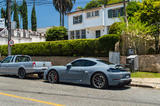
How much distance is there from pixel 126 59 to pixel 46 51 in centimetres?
895

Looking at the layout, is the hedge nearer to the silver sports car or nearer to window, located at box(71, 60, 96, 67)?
window, located at box(71, 60, 96, 67)

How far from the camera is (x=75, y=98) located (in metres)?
6.33

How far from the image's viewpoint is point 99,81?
8062mm

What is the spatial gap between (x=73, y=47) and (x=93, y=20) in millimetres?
14778

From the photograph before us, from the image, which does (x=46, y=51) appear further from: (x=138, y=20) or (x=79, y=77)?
(x=79, y=77)

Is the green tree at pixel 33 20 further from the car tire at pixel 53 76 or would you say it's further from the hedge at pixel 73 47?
the car tire at pixel 53 76

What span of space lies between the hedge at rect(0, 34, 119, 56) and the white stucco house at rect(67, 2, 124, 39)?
1255cm

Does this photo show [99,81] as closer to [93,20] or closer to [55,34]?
[93,20]

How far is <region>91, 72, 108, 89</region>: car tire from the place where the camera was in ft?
25.8

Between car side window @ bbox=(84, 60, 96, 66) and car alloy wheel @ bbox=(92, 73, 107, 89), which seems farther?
car side window @ bbox=(84, 60, 96, 66)

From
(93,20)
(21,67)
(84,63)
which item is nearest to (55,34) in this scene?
(93,20)

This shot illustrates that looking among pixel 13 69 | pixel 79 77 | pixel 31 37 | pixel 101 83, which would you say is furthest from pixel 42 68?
pixel 31 37

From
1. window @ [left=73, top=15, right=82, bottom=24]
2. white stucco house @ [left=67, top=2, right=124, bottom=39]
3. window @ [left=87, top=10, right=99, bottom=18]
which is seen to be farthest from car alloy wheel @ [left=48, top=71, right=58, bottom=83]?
window @ [left=73, top=15, right=82, bottom=24]

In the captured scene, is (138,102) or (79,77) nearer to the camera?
(138,102)
